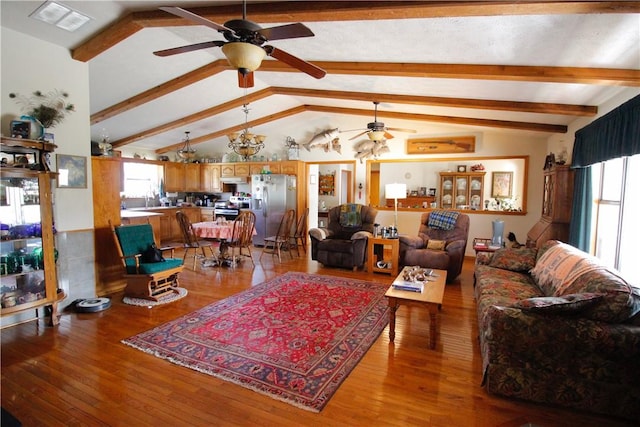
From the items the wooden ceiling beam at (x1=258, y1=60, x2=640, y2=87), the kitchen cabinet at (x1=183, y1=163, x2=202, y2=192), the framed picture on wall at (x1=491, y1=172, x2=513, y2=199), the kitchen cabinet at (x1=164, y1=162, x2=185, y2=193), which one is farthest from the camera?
the kitchen cabinet at (x1=183, y1=163, x2=202, y2=192)

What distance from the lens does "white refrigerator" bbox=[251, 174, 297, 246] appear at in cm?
727

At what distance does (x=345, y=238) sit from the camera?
5938 mm

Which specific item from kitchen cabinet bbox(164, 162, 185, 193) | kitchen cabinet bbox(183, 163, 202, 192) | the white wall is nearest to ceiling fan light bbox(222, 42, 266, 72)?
the white wall

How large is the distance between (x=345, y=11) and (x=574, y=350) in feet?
9.09

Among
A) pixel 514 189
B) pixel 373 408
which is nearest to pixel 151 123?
pixel 373 408

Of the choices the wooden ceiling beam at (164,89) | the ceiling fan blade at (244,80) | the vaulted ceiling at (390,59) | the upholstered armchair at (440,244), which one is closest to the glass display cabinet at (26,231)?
the vaulted ceiling at (390,59)

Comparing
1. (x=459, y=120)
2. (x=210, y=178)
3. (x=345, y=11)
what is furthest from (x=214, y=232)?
(x=459, y=120)

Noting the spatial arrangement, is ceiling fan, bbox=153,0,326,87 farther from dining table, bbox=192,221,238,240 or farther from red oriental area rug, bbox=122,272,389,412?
dining table, bbox=192,221,238,240

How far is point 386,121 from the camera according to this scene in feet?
21.2

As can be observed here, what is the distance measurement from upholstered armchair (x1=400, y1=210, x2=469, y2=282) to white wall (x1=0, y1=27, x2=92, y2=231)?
447cm

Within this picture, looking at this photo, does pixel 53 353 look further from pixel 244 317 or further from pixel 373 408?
pixel 373 408

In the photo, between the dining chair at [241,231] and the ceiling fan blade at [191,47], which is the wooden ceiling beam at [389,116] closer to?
the dining chair at [241,231]

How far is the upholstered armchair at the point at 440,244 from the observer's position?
15.4ft

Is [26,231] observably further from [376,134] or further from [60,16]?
[376,134]
